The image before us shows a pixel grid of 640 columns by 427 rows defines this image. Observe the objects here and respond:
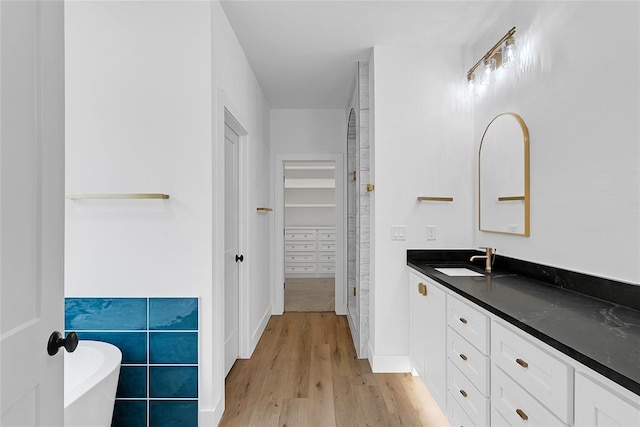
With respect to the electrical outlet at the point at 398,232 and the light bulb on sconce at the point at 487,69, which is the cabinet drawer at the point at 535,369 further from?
the light bulb on sconce at the point at 487,69

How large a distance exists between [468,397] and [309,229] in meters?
5.30

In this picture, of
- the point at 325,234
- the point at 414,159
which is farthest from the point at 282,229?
the point at 325,234

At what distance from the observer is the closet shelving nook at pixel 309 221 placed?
6.93 meters

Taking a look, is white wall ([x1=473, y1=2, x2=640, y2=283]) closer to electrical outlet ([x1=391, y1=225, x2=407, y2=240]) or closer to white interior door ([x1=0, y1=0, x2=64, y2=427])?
electrical outlet ([x1=391, y1=225, x2=407, y2=240])

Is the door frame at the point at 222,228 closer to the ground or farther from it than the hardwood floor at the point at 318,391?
farther from it

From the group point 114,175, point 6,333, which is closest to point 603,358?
point 6,333

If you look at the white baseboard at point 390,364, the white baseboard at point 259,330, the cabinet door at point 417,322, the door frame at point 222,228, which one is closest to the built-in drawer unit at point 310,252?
the white baseboard at point 259,330

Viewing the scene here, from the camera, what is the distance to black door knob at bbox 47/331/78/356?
892mm

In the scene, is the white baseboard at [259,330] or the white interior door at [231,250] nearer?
the white interior door at [231,250]

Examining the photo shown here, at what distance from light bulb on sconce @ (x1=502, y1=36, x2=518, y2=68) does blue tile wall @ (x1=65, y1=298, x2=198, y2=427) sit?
2.35m

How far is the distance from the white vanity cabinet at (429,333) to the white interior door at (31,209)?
1.81 meters

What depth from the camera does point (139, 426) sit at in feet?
6.48

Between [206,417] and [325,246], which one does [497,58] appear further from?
[325,246]

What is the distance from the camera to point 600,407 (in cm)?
92
